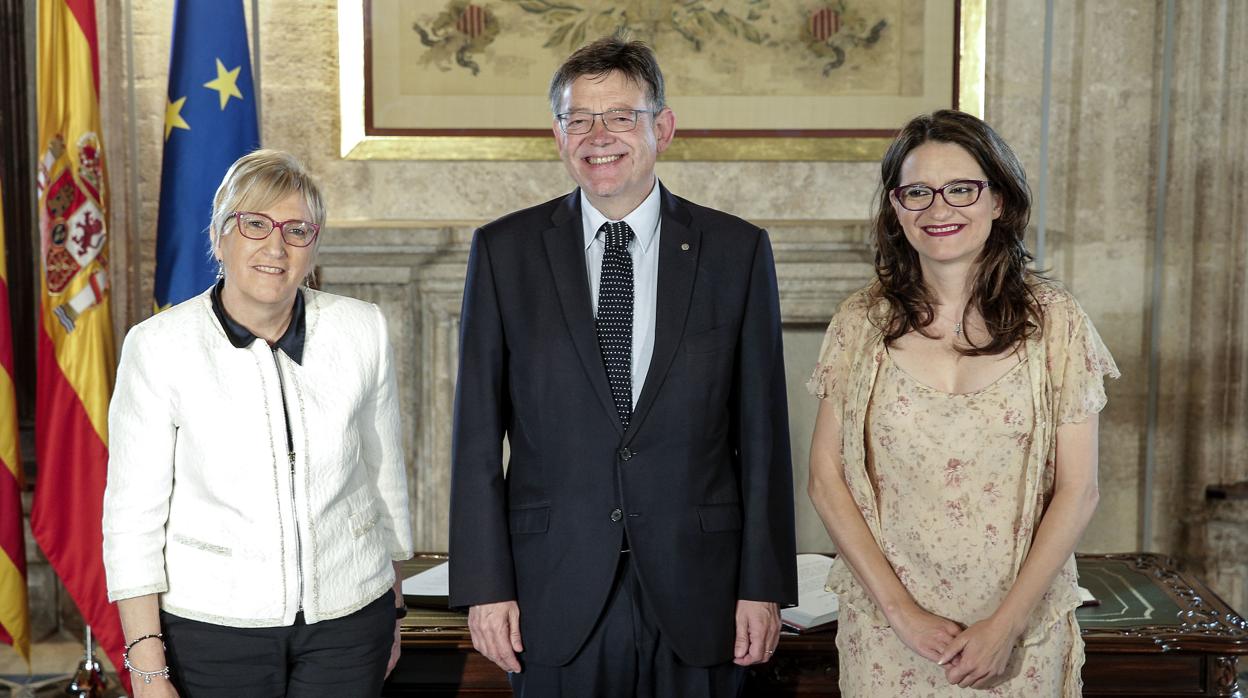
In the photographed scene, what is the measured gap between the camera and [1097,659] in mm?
2545

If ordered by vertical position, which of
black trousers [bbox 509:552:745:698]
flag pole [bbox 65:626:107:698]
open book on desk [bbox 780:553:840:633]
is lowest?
flag pole [bbox 65:626:107:698]

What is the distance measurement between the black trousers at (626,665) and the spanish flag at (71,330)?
2328 mm

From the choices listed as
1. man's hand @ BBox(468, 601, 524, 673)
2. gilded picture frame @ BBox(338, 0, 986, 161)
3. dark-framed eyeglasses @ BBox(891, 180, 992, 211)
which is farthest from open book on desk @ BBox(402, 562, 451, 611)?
gilded picture frame @ BBox(338, 0, 986, 161)

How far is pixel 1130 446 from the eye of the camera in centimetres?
471

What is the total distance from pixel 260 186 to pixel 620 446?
0.79m

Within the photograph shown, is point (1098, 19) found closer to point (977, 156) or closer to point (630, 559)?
point (977, 156)

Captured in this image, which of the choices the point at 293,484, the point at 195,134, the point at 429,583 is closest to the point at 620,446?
the point at 293,484

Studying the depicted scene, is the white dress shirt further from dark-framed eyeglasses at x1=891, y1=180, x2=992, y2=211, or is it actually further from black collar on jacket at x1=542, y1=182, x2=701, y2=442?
dark-framed eyeglasses at x1=891, y1=180, x2=992, y2=211

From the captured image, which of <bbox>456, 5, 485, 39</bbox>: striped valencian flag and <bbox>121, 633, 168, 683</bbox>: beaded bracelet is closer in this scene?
<bbox>121, 633, 168, 683</bbox>: beaded bracelet

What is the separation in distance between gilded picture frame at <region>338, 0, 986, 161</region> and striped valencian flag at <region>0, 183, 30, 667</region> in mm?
1398

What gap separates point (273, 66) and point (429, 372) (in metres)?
1.32

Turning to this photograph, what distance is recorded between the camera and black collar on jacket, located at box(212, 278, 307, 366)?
2.05 metres

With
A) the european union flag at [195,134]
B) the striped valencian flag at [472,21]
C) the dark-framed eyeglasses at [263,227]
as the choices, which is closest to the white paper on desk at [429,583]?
the dark-framed eyeglasses at [263,227]

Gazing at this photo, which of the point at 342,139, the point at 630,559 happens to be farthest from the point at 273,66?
the point at 630,559
